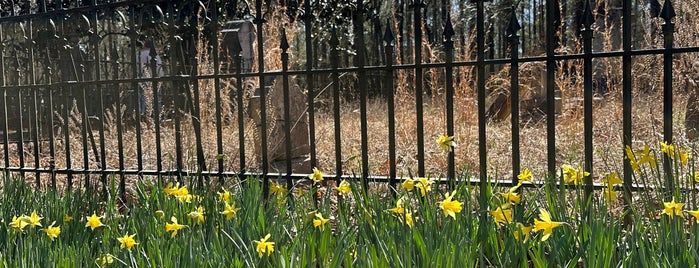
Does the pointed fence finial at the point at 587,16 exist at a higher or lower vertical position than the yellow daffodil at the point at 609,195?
higher

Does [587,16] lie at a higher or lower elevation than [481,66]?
higher

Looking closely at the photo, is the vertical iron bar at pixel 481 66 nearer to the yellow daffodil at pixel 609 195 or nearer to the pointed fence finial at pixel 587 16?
the pointed fence finial at pixel 587 16

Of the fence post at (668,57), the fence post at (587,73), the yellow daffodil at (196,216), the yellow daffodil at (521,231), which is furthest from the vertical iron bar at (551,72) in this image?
the yellow daffodil at (196,216)

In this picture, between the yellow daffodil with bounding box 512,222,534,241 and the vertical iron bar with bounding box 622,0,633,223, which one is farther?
the vertical iron bar with bounding box 622,0,633,223

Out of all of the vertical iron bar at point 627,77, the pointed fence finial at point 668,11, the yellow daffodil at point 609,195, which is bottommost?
the yellow daffodil at point 609,195

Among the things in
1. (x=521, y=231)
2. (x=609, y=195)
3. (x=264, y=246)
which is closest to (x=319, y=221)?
(x=264, y=246)

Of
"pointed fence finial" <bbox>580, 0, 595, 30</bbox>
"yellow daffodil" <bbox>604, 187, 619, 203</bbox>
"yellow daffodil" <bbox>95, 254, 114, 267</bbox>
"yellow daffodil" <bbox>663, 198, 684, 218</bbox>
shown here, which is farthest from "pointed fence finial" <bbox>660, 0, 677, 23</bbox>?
"yellow daffodil" <bbox>95, 254, 114, 267</bbox>

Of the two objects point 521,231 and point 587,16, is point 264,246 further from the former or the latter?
point 587,16

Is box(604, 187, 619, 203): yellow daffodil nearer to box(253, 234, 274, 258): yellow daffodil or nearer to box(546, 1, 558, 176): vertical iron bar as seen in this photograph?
box(546, 1, 558, 176): vertical iron bar

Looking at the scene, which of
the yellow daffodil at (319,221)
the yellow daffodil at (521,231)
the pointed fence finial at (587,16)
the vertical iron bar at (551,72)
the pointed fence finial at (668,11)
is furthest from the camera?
the vertical iron bar at (551,72)

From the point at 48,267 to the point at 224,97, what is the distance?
384 cm

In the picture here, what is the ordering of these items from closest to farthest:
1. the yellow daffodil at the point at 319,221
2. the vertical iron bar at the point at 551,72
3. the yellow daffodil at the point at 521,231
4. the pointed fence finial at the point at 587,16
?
1. the yellow daffodil at the point at 521,231
2. the yellow daffodil at the point at 319,221
3. the pointed fence finial at the point at 587,16
4. the vertical iron bar at the point at 551,72

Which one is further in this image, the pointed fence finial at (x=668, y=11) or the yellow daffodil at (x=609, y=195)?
the pointed fence finial at (x=668, y=11)

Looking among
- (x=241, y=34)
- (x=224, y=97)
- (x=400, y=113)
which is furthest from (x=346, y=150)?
(x=241, y=34)
